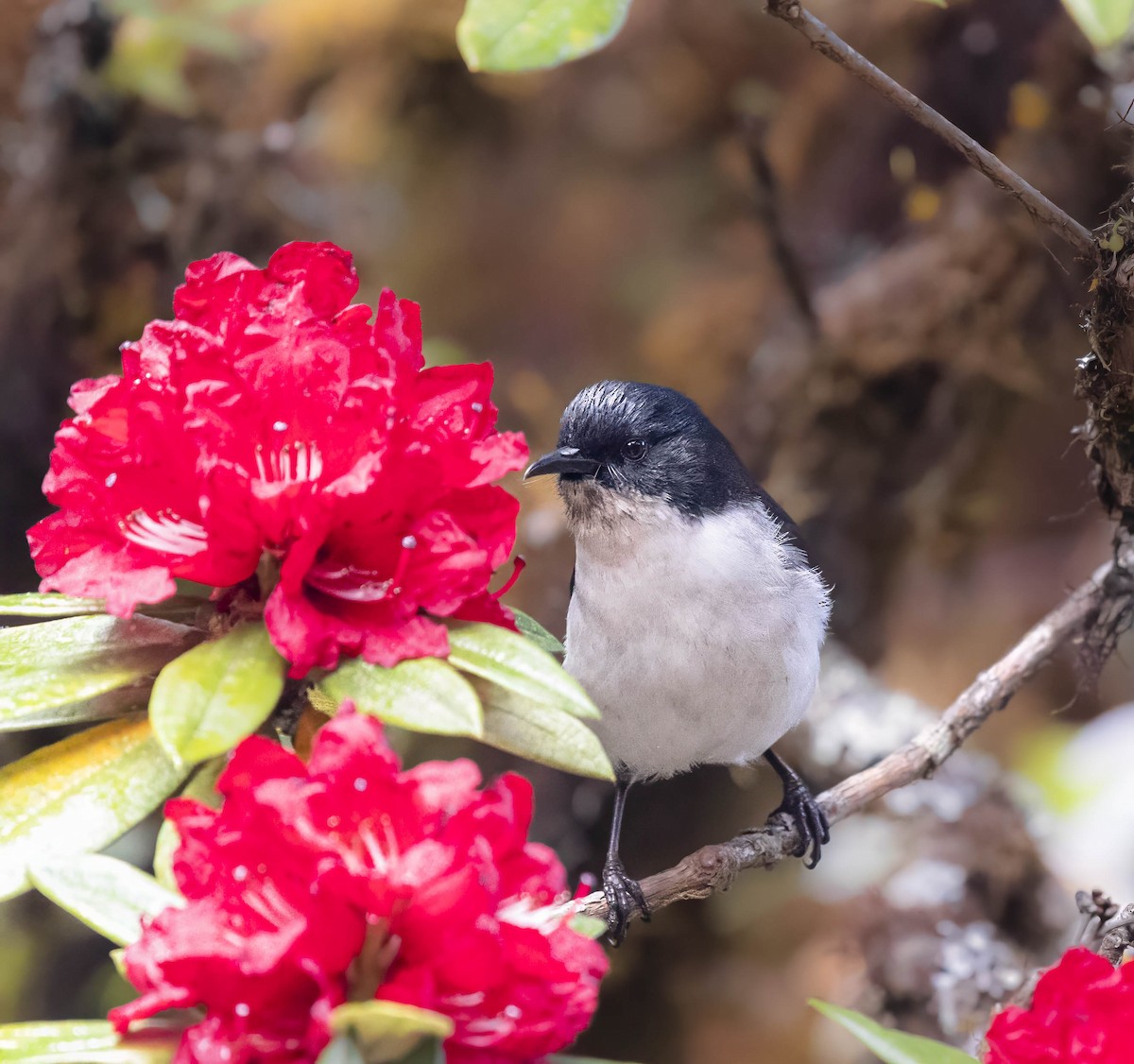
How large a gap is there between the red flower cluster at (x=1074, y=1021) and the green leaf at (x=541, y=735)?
45 centimetres

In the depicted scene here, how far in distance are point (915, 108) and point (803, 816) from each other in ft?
4.06

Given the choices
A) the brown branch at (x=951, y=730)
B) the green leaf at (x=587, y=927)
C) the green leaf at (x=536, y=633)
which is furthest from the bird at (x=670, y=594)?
A: the green leaf at (x=587, y=927)

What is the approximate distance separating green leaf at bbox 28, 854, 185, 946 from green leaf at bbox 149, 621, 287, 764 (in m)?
0.11

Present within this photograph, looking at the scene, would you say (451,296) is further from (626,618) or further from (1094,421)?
(1094,421)

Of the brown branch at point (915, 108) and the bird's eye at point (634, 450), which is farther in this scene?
the bird's eye at point (634, 450)

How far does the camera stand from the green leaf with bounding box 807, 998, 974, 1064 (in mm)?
778

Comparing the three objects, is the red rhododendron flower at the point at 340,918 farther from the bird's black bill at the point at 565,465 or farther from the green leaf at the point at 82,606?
the bird's black bill at the point at 565,465

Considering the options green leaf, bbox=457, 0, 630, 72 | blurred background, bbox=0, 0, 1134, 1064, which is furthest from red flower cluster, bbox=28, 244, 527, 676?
blurred background, bbox=0, 0, 1134, 1064

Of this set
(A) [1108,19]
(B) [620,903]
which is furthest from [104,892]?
(B) [620,903]

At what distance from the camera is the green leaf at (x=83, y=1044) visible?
729mm

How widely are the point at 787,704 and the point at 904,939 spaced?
97 cm

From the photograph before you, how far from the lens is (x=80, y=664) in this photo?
87cm

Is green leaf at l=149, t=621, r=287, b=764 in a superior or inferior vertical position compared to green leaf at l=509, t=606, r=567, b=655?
superior

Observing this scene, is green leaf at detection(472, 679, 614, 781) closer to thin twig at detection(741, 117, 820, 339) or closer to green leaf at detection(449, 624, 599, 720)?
green leaf at detection(449, 624, 599, 720)
